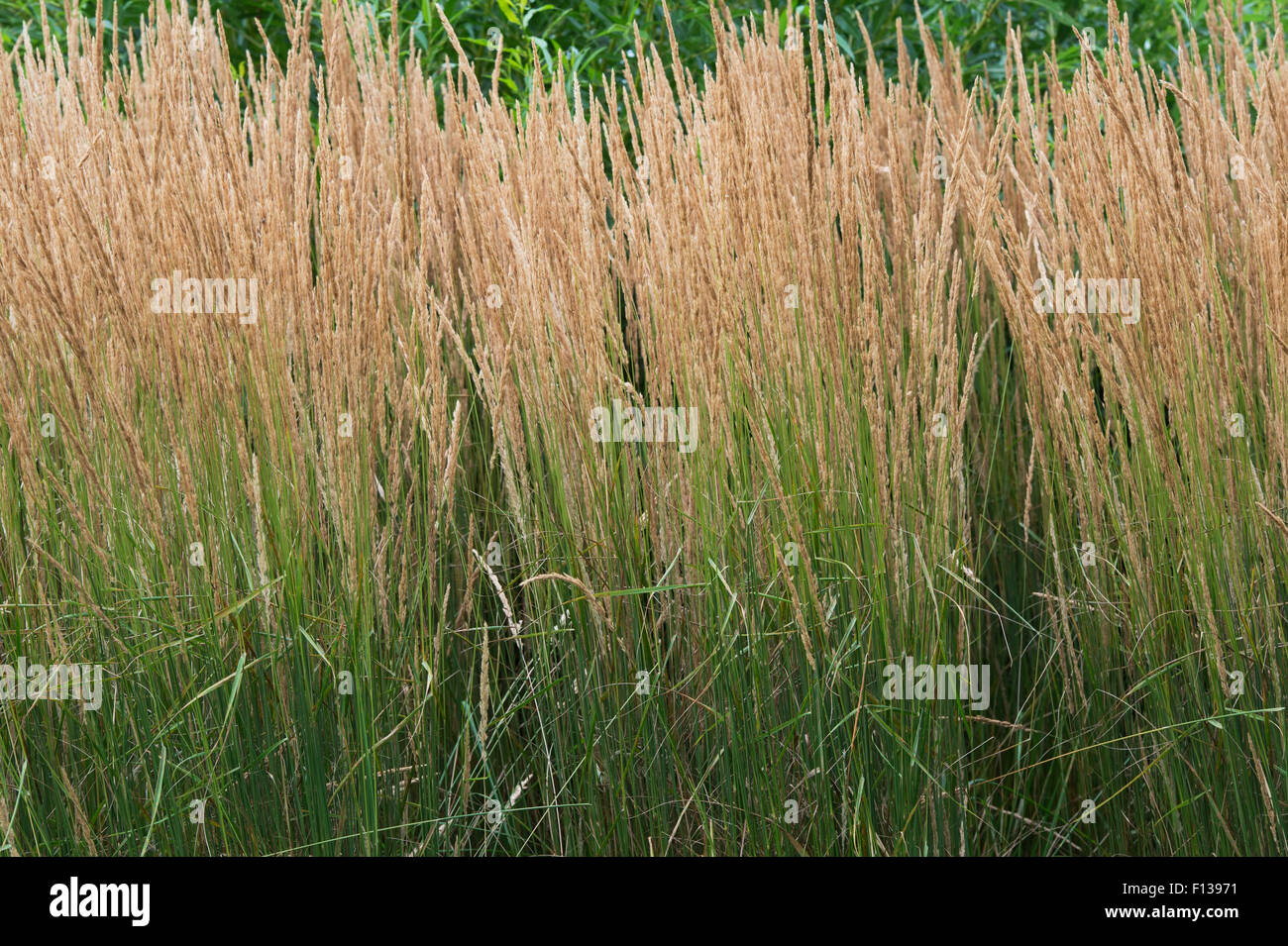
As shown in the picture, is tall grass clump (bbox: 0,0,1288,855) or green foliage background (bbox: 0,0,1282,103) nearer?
tall grass clump (bbox: 0,0,1288,855)

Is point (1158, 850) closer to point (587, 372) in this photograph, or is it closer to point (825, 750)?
point (825, 750)

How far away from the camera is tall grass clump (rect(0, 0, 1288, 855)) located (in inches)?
61.4

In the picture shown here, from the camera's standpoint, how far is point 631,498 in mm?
1704

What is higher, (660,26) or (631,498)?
(660,26)

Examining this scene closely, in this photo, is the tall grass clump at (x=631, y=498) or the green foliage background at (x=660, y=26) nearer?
the tall grass clump at (x=631, y=498)

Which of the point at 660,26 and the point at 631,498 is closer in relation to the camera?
the point at 631,498

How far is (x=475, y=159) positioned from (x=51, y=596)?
1.04 metres

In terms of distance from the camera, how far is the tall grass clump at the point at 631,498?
5.12 ft

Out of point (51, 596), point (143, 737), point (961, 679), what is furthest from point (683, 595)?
point (51, 596)

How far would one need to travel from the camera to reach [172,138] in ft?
5.35

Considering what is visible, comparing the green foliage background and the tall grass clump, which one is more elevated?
the green foliage background

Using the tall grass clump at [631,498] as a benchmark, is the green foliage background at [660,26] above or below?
above
